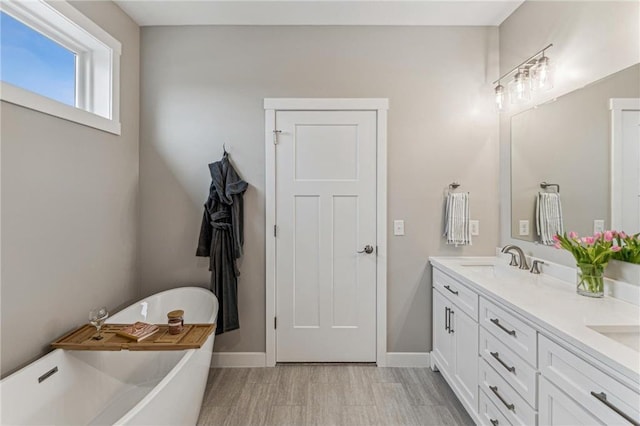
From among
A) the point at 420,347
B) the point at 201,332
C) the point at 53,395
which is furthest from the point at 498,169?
the point at 53,395

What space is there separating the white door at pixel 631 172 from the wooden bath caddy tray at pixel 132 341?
88.3 inches

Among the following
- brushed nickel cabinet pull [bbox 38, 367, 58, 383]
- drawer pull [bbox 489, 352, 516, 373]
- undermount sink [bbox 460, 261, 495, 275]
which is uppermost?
undermount sink [bbox 460, 261, 495, 275]

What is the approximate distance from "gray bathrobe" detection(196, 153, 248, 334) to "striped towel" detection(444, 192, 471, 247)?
169cm

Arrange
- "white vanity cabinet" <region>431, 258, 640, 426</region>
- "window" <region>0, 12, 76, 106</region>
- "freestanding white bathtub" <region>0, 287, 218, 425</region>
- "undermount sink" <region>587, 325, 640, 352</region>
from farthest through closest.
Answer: "window" <region>0, 12, 76, 106</region>, "freestanding white bathtub" <region>0, 287, 218, 425</region>, "undermount sink" <region>587, 325, 640, 352</region>, "white vanity cabinet" <region>431, 258, 640, 426</region>

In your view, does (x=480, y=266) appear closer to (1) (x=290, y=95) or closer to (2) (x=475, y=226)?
(2) (x=475, y=226)

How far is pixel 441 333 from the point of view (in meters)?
2.44

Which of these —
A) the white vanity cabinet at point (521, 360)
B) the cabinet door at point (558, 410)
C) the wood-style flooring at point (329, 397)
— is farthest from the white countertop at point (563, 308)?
the wood-style flooring at point (329, 397)

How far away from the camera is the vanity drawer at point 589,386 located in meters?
0.98

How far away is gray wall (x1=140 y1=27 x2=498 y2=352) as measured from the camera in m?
2.62

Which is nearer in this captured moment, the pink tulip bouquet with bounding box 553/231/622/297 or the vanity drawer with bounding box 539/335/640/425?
the vanity drawer with bounding box 539/335/640/425

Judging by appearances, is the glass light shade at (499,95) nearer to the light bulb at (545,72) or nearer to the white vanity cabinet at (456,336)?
the light bulb at (545,72)

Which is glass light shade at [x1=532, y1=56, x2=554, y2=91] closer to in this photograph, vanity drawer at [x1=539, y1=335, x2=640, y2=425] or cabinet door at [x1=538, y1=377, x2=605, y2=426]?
vanity drawer at [x1=539, y1=335, x2=640, y2=425]

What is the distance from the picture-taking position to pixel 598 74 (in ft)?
5.69

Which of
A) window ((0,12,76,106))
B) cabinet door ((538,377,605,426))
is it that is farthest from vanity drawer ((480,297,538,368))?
window ((0,12,76,106))
